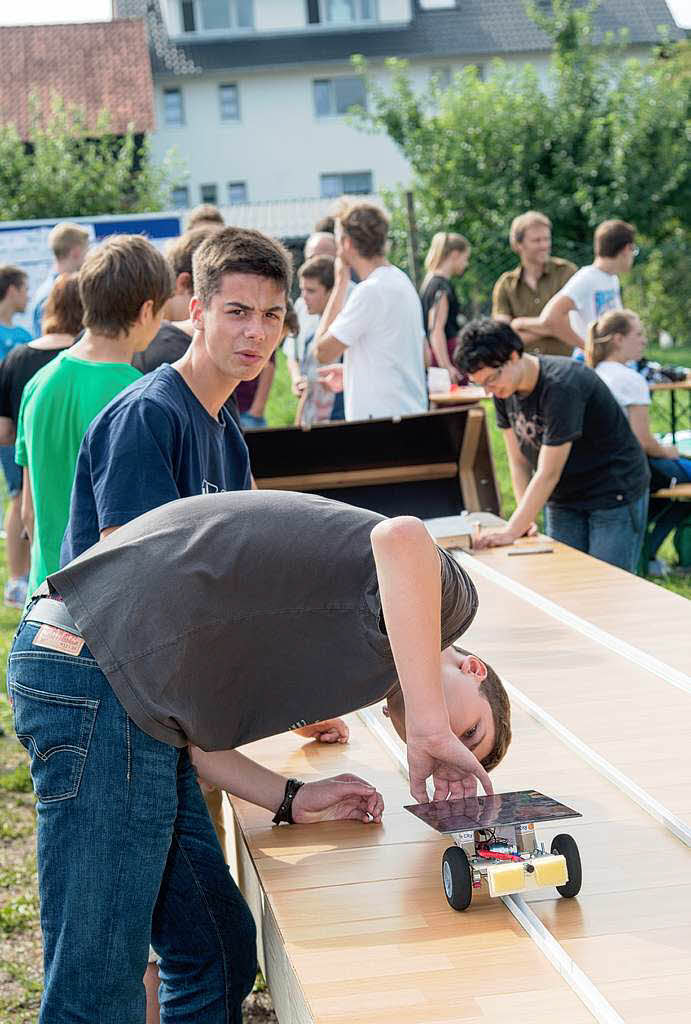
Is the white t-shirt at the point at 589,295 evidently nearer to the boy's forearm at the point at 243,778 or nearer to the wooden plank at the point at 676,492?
the wooden plank at the point at 676,492

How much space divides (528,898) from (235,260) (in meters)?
1.39

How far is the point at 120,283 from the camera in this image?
10.8ft

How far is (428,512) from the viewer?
630cm

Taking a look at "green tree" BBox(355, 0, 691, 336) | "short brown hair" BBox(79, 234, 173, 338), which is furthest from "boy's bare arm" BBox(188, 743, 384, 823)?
"green tree" BBox(355, 0, 691, 336)

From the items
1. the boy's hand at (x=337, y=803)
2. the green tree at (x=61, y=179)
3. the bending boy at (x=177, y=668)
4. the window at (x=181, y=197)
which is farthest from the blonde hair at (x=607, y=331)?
the window at (x=181, y=197)

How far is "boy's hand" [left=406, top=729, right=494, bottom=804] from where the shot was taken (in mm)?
1918

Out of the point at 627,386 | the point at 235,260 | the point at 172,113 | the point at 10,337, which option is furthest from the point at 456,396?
the point at 172,113

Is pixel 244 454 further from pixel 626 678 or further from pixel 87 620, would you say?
pixel 626 678

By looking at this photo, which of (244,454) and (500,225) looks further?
(500,225)

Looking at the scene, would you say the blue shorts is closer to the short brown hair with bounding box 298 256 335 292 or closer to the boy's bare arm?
the short brown hair with bounding box 298 256 335 292

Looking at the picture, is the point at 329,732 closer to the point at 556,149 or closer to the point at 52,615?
the point at 52,615

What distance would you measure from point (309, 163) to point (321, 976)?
3680 centimetres

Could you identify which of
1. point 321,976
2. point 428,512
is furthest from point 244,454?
point 428,512

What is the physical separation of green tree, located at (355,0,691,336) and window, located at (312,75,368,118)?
16794 millimetres
